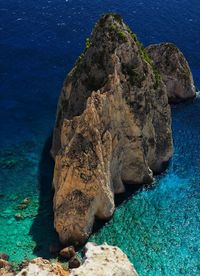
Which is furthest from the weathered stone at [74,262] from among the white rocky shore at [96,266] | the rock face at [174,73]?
the rock face at [174,73]

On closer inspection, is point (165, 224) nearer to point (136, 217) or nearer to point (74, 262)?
point (136, 217)

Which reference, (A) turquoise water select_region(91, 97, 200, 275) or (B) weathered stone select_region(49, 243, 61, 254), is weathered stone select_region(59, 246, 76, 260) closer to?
(B) weathered stone select_region(49, 243, 61, 254)

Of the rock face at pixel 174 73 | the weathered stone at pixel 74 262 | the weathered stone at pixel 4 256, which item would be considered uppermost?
the rock face at pixel 174 73

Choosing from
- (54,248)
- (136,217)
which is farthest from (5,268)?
(136,217)

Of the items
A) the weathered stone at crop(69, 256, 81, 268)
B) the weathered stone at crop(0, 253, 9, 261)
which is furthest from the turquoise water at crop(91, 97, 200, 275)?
the weathered stone at crop(0, 253, 9, 261)

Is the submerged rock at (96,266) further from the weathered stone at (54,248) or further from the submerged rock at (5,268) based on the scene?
the weathered stone at (54,248)

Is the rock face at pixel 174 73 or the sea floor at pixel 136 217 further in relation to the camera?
the rock face at pixel 174 73

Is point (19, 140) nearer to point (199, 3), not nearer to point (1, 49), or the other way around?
point (1, 49)
